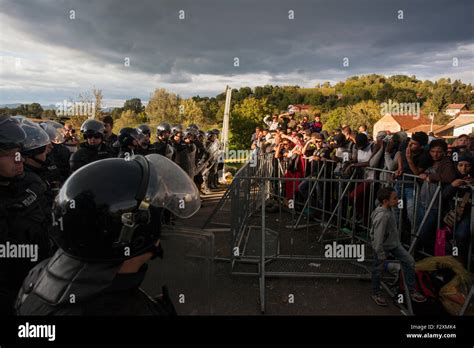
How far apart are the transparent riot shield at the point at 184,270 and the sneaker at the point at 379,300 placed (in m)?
3.27

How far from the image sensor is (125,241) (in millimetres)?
1328

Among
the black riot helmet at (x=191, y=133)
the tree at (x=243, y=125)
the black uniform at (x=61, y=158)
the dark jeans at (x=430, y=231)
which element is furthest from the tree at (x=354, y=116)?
the black uniform at (x=61, y=158)

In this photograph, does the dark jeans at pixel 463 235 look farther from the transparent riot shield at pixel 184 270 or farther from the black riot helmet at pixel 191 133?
the black riot helmet at pixel 191 133

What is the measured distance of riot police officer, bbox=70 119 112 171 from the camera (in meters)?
4.85

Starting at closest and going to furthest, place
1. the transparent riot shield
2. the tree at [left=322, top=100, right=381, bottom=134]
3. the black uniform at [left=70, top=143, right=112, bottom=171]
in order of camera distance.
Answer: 1. the transparent riot shield
2. the black uniform at [left=70, top=143, right=112, bottom=171]
3. the tree at [left=322, top=100, right=381, bottom=134]

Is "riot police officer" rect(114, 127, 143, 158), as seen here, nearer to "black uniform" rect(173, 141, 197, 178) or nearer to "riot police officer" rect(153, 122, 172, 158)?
"riot police officer" rect(153, 122, 172, 158)

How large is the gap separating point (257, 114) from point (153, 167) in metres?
38.4

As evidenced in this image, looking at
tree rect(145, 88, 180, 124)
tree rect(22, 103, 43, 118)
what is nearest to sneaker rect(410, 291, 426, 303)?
tree rect(22, 103, 43, 118)

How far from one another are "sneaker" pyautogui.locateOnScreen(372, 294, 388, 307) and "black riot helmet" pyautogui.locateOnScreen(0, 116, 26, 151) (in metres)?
4.18

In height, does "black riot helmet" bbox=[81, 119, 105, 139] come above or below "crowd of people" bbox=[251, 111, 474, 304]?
above

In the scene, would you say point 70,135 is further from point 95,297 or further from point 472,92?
point 472,92

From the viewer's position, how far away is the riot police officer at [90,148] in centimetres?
485

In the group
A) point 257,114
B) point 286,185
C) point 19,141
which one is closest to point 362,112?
point 257,114

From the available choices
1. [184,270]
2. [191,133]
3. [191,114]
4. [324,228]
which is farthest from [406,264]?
[191,114]
